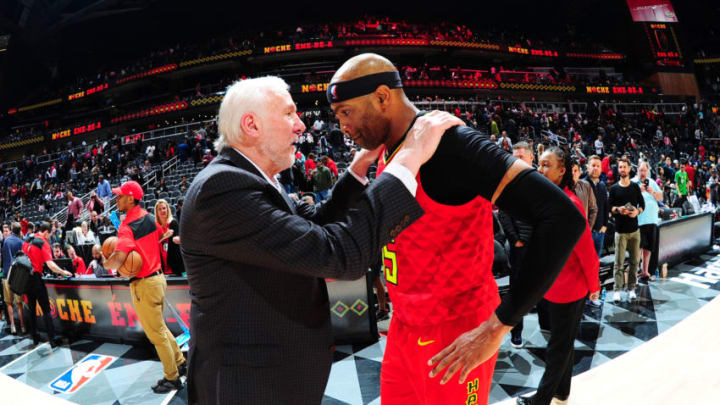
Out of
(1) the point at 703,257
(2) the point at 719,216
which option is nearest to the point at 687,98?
(2) the point at 719,216

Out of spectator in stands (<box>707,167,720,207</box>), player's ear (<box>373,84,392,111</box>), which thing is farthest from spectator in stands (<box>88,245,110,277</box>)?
spectator in stands (<box>707,167,720,207</box>)

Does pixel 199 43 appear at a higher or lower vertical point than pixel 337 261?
higher

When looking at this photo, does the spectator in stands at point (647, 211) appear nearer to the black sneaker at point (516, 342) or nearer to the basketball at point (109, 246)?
the black sneaker at point (516, 342)

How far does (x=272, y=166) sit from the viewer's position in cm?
138

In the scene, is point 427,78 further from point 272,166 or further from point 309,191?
point 272,166

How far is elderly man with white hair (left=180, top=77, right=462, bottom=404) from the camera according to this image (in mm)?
1036

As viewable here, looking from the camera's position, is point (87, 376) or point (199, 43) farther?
point (199, 43)

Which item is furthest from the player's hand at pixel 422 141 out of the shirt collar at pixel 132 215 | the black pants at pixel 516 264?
the shirt collar at pixel 132 215

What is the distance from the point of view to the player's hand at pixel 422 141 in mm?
1141

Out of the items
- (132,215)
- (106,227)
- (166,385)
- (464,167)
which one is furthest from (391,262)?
(106,227)

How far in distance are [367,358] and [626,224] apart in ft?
13.7

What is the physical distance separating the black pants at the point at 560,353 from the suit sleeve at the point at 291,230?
2.30 meters

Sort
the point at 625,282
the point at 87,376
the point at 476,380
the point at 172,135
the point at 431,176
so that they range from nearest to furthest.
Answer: the point at 431,176 → the point at 476,380 → the point at 87,376 → the point at 625,282 → the point at 172,135

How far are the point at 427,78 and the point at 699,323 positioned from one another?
2242 centimetres
